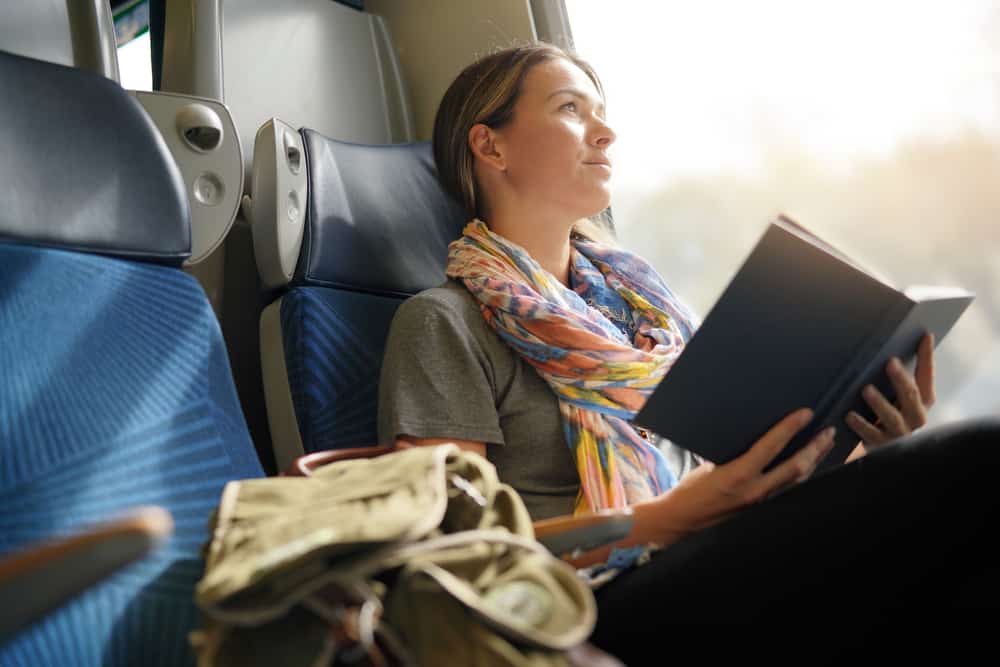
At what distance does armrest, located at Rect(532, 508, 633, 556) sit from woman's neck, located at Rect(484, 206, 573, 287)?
92cm

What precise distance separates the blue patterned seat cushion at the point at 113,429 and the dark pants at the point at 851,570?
0.47 meters

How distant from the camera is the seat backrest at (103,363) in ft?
3.09

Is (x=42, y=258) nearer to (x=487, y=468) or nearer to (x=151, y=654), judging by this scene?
(x=151, y=654)

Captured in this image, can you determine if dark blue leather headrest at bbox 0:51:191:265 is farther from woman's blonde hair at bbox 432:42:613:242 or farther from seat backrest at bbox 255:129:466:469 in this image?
woman's blonde hair at bbox 432:42:613:242

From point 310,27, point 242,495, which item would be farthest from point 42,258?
point 310,27

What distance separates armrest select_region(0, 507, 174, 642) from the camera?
0.50m

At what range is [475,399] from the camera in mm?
1388

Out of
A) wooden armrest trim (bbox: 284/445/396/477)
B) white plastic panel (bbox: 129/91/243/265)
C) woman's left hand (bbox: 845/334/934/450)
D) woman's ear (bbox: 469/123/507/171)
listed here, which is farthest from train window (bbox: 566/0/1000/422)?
white plastic panel (bbox: 129/91/243/265)

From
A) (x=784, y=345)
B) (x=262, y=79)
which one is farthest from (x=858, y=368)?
(x=262, y=79)

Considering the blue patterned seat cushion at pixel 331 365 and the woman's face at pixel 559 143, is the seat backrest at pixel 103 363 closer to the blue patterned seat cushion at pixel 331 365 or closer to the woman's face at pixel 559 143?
the blue patterned seat cushion at pixel 331 365

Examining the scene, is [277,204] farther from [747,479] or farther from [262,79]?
[747,479]

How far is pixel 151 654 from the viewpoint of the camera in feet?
3.10

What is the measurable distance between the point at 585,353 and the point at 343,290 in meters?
0.46

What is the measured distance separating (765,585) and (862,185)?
119cm
